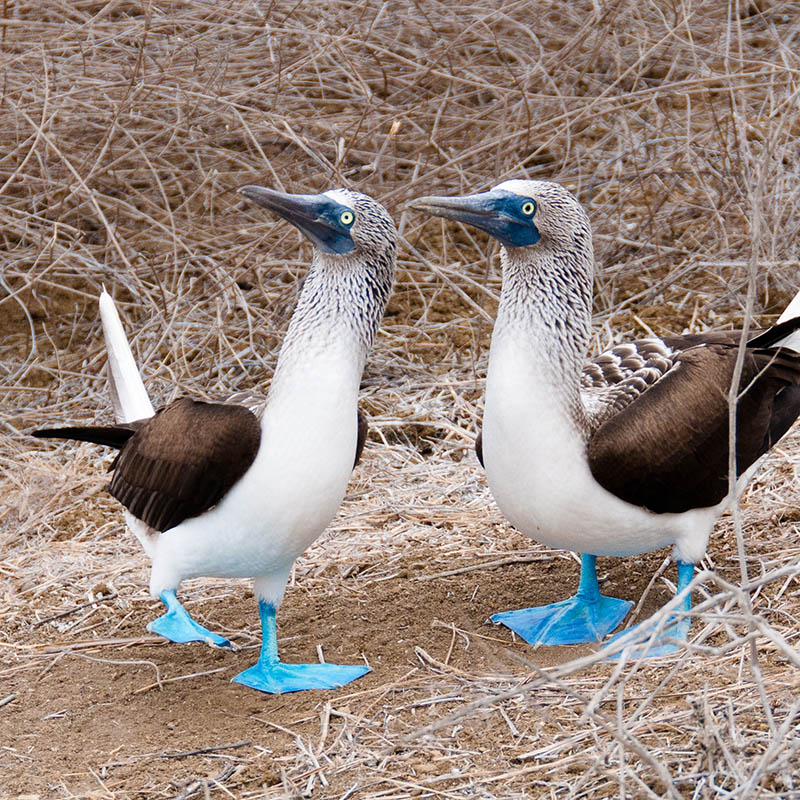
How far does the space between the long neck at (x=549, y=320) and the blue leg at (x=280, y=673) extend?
1.09 metres

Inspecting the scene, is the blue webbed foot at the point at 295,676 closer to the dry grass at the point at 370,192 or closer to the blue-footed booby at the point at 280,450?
the blue-footed booby at the point at 280,450

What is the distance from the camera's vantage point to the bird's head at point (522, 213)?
3.95 meters

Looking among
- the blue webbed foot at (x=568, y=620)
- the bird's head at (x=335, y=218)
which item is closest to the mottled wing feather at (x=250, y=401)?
the bird's head at (x=335, y=218)

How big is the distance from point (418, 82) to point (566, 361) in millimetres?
3979

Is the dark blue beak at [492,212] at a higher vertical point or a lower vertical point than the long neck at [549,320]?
higher

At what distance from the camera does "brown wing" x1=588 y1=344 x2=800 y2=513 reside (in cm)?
390

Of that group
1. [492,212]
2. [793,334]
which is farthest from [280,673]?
[793,334]

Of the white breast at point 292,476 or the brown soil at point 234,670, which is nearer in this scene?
the brown soil at point 234,670

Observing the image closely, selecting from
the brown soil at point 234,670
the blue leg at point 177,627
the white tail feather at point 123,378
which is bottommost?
the brown soil at point 234,670

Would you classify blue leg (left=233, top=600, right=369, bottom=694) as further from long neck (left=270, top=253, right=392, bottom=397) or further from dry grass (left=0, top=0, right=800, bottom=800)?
long neck (left=270, top=253, right=392, bottom=397)

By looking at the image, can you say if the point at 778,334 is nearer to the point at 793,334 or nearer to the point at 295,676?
the point at 793,334

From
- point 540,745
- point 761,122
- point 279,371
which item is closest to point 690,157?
point 761,122

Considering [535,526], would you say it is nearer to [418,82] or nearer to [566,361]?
[566,361]

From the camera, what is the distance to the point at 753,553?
15.3 feet
